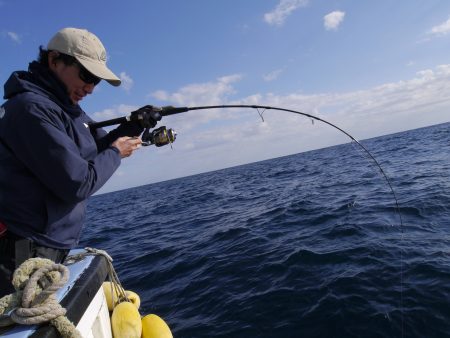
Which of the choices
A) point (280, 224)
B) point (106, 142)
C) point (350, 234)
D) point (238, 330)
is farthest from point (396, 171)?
point (106, 142)

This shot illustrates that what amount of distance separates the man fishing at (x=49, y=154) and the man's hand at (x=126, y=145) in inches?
3.9

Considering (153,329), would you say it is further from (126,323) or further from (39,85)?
(39,85)

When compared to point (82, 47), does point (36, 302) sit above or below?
below

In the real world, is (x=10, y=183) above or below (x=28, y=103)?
below

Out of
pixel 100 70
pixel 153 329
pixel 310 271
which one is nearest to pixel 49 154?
pixel 100 70

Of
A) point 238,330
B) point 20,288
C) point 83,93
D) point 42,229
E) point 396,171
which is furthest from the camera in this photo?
point 396,171

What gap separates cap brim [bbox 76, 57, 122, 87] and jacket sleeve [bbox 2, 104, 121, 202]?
1.29 feet

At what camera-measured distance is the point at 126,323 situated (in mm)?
2500

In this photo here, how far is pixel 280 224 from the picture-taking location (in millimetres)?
9406

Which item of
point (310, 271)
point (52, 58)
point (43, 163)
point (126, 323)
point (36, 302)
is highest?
point (52, 58)

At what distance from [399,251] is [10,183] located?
19.4ft

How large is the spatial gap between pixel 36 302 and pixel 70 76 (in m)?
1.43

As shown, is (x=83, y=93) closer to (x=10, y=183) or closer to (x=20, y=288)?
(x=10, y=183)

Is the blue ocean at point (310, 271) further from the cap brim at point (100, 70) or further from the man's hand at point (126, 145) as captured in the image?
the cap brim at point (100, 70)
